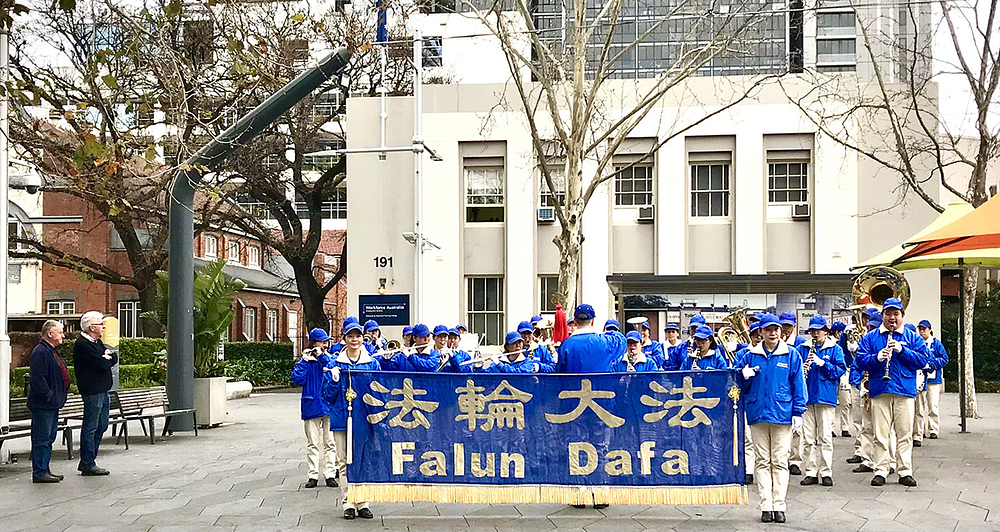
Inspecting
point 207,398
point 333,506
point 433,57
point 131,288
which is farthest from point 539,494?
point 131,288

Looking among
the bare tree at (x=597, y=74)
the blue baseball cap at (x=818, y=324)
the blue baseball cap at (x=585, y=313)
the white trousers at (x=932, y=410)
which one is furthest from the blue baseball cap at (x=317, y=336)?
the white trousers at (x=932, y=410)

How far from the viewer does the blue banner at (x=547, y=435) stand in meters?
9.85

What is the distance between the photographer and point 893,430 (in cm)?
1207

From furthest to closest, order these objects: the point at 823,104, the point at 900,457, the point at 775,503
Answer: the point at 823,104, the point at 900,457, the point at 775,503

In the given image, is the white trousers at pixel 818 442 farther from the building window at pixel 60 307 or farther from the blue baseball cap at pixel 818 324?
the building window at pixel 60 307

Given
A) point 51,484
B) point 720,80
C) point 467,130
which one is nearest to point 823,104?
point 720,80

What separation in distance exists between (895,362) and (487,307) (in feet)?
60.0

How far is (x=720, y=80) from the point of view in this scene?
28.2 meters

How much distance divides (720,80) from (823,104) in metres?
2.69

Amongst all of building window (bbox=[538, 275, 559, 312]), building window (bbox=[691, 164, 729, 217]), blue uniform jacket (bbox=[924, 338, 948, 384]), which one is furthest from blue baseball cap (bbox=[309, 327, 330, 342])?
building window (bbox=[691, 164, 729, 217])

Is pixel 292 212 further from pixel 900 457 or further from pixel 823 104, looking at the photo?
pixel 900 457

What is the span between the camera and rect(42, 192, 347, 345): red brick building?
44.7 metres

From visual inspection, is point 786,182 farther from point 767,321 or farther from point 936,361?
point 767,321

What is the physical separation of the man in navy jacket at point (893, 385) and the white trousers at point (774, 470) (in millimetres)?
2432
